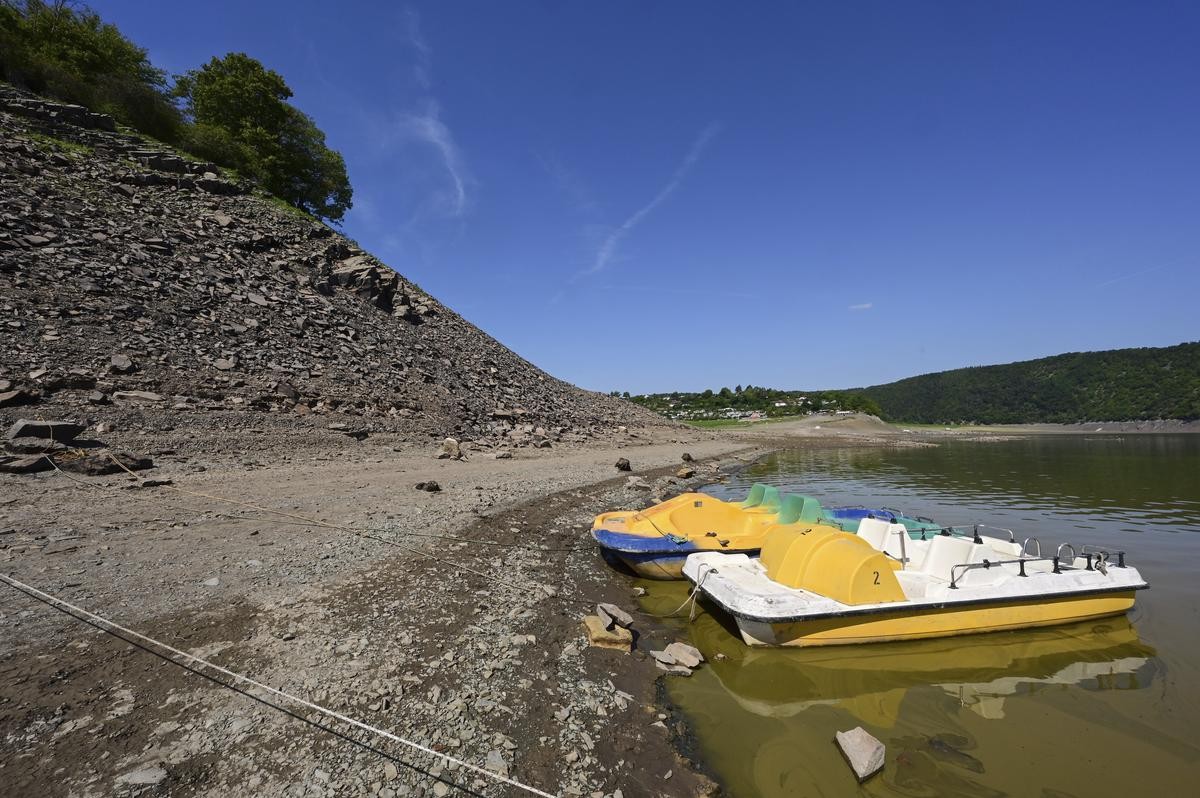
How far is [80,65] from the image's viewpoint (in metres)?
33.2

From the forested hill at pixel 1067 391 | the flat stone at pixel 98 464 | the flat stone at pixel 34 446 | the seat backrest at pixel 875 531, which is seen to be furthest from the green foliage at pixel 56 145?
the forested hill at pixel 1067 391

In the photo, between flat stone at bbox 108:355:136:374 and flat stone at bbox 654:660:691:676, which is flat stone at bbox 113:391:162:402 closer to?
flat stone at bbox 108:355:136:374

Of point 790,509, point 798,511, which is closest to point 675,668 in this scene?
point 790,509

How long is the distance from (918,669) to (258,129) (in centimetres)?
5016

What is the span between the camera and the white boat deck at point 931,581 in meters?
7.29

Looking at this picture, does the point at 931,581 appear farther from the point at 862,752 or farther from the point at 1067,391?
the point at 1067,391

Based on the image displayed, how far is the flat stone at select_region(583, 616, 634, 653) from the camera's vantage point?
6938 mm

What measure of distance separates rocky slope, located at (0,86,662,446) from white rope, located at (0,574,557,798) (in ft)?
36.1

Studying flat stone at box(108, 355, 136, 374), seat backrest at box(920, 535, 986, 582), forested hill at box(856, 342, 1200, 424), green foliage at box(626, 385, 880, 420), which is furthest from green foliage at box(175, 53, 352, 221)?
forested hill at box(856, 342, 1200, 424)

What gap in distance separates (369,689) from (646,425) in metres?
44.7

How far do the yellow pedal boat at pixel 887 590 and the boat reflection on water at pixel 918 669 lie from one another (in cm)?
20

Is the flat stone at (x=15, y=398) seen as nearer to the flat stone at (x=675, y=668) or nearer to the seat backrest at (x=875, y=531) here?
the flat stone at (x=675, y=668)

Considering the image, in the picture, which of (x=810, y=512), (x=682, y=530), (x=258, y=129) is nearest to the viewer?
(x=682, y=530)

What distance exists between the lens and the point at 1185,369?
122 meters
